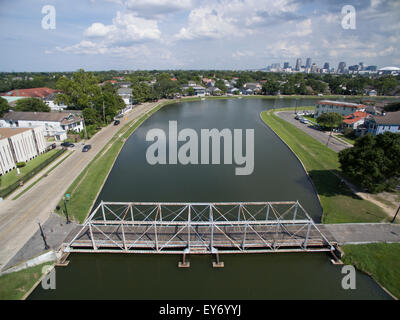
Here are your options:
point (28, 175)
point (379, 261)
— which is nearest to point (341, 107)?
point (379, 261)

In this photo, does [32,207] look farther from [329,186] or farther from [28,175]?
[329,186]

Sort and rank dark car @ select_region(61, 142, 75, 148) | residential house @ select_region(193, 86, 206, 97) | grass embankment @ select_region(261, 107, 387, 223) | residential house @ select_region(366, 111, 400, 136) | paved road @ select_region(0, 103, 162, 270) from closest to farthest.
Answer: paved road @ select_region(0, 103, 162, 270)
grass embankment @ select_region(261, 107, 387, 223)
dark car @ select_region(61, 142, 75, 148)
residential house @ select_region(366, 111, 400, 136)
residential house @ select_region(193, 86, 206, 97)

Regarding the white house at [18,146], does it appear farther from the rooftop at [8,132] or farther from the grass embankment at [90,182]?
the grass embankment at [90,182]

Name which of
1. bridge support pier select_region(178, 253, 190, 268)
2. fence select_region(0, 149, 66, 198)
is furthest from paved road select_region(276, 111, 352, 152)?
fence select_region(0, 149, 66, 198)

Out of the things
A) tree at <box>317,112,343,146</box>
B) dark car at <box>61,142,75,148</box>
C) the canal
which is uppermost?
tree at <box>317,112,343,146</box>

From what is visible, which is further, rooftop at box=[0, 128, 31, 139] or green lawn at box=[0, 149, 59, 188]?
rooftop at box=[0, 128, 31, 139]

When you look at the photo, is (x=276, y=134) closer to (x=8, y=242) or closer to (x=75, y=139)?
(x=75, y=139)

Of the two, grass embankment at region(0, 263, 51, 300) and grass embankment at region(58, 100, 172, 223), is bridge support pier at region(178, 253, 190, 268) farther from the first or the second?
grass embankment at region(58, 100, 172, 223)

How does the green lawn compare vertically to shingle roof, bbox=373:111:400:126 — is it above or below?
below

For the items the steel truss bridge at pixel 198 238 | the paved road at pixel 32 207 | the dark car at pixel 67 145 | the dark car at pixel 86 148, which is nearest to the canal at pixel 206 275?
the steel truss bridge at pixel 198 238
